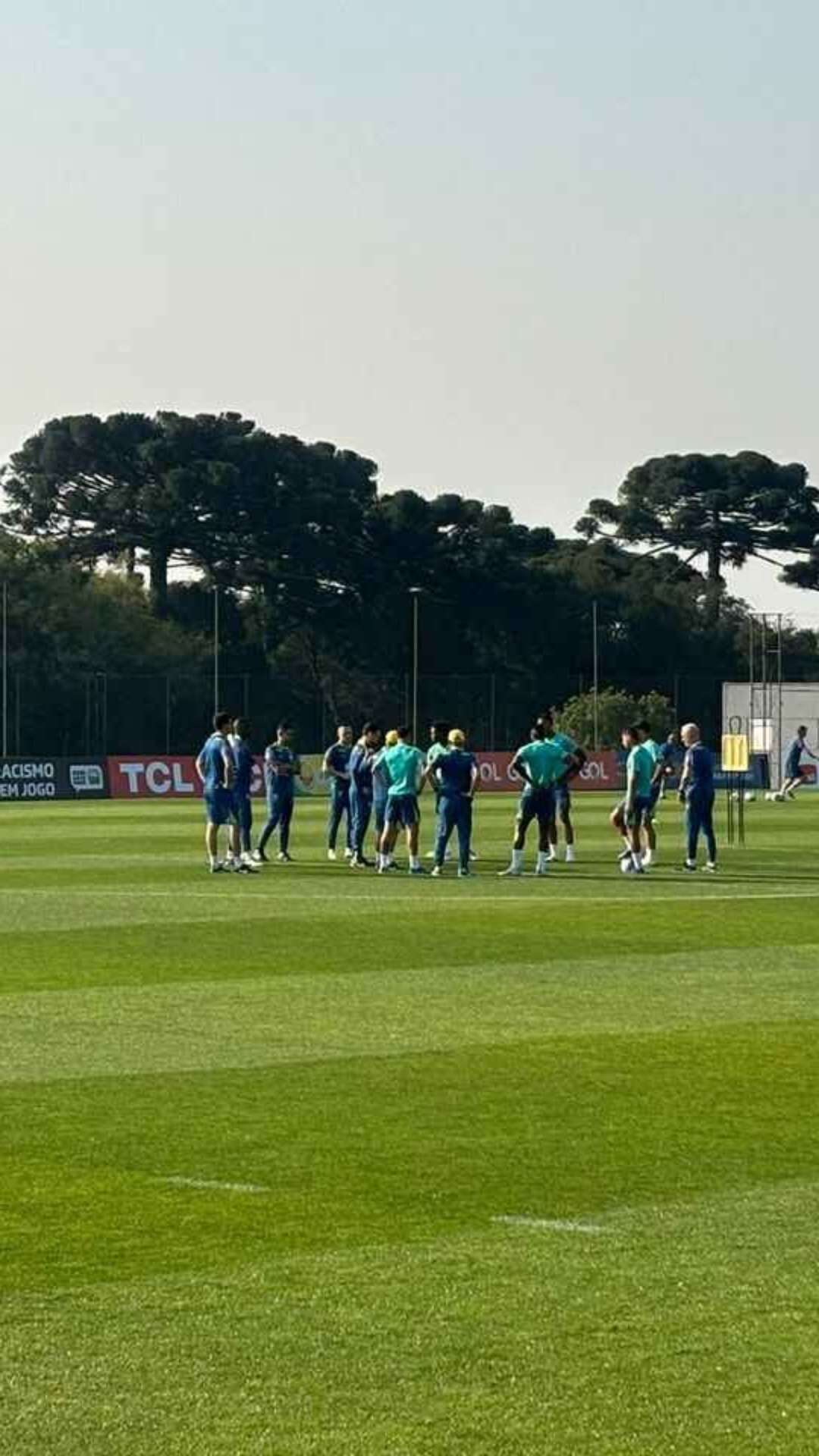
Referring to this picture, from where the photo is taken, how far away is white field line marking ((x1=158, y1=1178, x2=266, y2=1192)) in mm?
11195

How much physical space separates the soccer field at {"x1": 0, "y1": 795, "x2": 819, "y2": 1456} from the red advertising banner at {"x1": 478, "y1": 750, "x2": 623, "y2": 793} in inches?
2111

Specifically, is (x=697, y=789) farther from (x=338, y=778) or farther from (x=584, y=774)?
(x=584, y=774)

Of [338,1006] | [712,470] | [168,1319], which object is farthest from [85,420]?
[168,1319]

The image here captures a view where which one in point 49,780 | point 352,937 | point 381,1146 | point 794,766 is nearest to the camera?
point 381,1146

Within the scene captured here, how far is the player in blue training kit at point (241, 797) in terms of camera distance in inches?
1362

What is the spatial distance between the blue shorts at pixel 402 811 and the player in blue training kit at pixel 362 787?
1858 mm

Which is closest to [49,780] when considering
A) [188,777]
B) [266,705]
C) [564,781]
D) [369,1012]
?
[188,777]

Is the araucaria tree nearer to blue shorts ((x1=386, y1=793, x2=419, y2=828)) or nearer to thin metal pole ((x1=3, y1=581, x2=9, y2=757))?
thin metal pole ((x1=3, y1=581, x2=9, y2=757))

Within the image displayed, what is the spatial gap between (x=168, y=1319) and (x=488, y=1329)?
993mm

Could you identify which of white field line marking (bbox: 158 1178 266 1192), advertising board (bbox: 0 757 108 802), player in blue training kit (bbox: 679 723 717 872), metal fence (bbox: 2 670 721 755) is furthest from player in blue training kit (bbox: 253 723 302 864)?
metal fence (bbox: 2 670 721 755)

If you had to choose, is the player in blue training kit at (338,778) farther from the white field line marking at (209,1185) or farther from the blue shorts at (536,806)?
the white field line marking at (209,1185)

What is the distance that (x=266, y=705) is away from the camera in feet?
341

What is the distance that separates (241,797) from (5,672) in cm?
5957

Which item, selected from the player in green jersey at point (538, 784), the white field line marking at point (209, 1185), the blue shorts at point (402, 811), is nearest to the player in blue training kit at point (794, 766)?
the blue shorts at point (402, 811)
